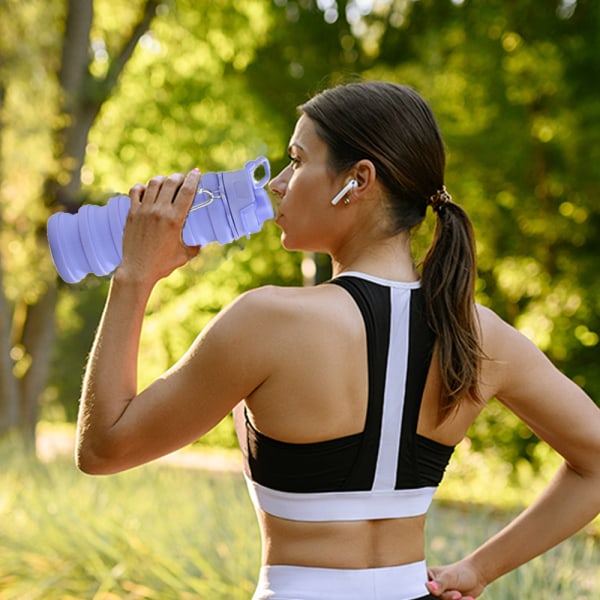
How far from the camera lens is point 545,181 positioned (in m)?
14.2

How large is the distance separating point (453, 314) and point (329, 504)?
0.41m

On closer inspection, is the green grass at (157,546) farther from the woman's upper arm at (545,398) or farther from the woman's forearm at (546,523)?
the woman's upper arm at (545,398)

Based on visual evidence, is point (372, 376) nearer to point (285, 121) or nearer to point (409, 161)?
point (409, 161)

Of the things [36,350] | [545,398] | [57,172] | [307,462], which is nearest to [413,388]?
[307,462]

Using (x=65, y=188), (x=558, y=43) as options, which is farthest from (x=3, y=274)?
(x=558, y=43)

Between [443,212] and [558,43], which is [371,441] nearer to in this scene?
[443,212]

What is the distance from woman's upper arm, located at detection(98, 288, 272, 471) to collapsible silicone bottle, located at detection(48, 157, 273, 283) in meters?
0.27

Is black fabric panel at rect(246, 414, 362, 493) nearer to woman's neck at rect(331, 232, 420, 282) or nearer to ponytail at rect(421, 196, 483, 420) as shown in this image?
ponytail at rect(421, 196, 483, 420)

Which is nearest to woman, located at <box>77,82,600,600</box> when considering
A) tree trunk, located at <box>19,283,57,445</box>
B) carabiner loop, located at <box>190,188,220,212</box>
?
carabiner loop, located at <box>190,188,220,212</box>

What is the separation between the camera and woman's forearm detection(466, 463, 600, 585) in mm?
2174

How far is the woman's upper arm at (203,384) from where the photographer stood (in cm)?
166

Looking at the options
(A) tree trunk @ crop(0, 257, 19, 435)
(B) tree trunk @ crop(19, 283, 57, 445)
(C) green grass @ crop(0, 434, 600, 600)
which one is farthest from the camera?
(B) tree trunk @ crop(19, 283, 57, 445)

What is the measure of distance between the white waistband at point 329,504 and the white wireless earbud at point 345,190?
52 centimetres

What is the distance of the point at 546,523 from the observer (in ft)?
7.26
